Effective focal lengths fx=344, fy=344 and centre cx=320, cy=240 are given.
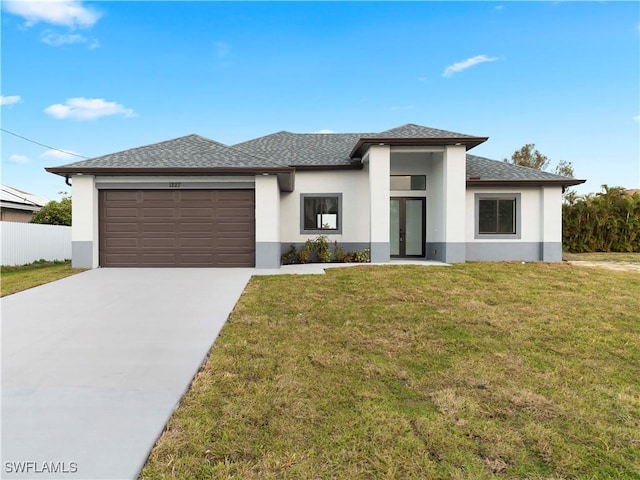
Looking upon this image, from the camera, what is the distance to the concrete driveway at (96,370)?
2436 millimetres

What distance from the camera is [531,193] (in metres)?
14.0

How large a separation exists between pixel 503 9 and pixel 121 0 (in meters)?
14.6

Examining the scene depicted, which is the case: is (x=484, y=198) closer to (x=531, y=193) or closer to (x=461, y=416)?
(x=531, y=193)

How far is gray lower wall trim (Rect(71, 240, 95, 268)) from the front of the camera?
11.1 meters

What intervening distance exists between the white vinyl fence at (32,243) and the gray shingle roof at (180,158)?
4.90 m

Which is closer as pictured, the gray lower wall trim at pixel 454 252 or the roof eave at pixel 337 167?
the gray lower wall trim at pixel 454 252

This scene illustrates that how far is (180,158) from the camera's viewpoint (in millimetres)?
11617

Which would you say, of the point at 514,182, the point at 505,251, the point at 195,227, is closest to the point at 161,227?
the point at 195,227

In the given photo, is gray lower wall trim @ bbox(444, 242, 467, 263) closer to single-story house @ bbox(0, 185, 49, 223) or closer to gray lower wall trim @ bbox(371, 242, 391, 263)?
gray lower wall trim @ bbox(371, 242, 391, 263)

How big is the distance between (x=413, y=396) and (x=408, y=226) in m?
11.8

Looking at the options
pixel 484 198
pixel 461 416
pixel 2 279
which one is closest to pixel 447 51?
pixel 484 198

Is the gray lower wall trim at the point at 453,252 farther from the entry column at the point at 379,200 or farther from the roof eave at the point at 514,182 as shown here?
the roof eave at the point at 514,182

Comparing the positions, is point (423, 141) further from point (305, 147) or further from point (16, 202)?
point (16, 202)

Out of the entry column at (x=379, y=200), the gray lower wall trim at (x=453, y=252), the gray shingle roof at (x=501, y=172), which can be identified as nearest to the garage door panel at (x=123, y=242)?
the entry column at (x=379, y=200)
